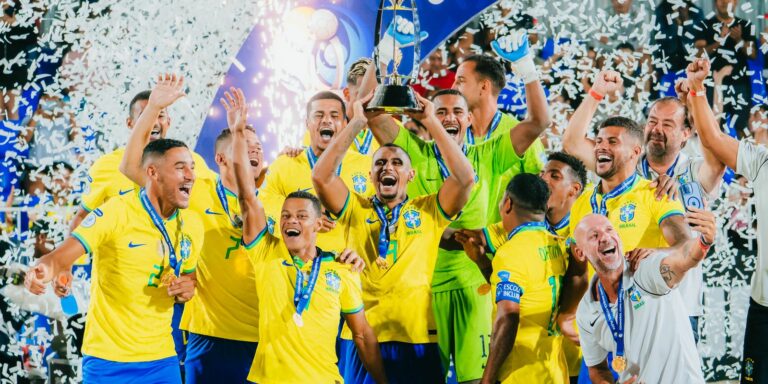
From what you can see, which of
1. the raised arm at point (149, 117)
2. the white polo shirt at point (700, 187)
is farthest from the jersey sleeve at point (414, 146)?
the white polo shirt at point (700, 187)

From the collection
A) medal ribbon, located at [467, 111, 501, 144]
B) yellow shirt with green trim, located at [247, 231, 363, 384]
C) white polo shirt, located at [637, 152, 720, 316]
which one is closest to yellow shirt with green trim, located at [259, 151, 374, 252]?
medal ribbon, located at [467, 111, 501, 144]

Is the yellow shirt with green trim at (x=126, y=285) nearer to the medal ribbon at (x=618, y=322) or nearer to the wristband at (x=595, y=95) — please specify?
the medal ribbon at (x=618, y=322)

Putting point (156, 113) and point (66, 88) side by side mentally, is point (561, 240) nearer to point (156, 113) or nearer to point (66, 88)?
point (156, 113)

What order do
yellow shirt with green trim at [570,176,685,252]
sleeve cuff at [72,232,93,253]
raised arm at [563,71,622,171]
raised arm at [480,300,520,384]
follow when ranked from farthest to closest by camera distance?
1. raised arm at [563,71,622,171]
2. yellow shirt with green trim at [570,176,685,252]
3. raised arm at [480,300,520,384]
4. sleeve cuff at [72,232,93,253]

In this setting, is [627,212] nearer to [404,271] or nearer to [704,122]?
[704,122]

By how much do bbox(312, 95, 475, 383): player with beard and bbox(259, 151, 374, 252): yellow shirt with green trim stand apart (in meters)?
0.65

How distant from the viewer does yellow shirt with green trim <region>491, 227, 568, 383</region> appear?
452cm

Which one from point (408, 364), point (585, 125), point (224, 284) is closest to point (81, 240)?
point (224, 284)

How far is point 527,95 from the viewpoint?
530 cm

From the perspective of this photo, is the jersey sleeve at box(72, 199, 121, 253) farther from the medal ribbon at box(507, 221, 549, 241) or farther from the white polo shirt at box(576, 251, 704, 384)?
the white polo shirt at box(576, 251, 704, 384)

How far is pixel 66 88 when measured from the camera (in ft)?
24.8

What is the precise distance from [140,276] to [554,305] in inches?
73.7

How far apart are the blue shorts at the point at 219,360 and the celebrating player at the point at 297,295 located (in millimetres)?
823

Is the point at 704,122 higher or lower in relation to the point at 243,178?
higher
